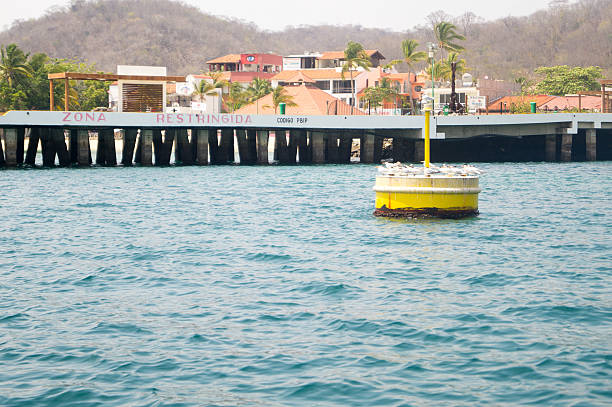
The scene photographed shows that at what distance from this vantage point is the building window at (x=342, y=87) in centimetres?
12688

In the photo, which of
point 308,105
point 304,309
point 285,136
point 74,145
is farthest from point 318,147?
point 304,309

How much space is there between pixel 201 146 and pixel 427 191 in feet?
110

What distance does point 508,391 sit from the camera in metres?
11.4

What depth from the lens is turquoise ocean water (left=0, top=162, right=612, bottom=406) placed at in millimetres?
11680

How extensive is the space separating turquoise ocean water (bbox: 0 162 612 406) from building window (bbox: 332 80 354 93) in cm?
9546

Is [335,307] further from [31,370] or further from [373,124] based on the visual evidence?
[373,124]

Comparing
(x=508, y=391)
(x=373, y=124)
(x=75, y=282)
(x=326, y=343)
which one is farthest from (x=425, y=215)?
(x=373, y=124)

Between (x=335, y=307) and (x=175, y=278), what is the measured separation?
4.85 m

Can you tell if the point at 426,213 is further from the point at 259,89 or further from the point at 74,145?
the point at 259,89

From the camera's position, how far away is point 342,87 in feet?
418

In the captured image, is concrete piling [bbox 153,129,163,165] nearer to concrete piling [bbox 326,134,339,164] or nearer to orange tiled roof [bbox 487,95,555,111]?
concrete piling [bbox 326,134,339,164]

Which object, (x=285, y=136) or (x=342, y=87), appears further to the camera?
(x=342, y=87)

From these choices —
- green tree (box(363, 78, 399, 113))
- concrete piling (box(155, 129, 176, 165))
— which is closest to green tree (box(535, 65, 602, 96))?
green tree (box(363, 78, 399, 113))

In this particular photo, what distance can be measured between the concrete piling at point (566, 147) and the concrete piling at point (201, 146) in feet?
92.7
